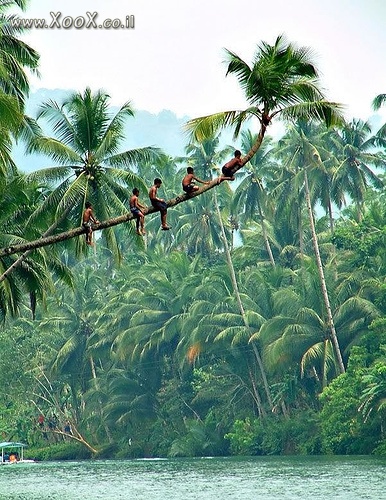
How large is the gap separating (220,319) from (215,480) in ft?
46.6

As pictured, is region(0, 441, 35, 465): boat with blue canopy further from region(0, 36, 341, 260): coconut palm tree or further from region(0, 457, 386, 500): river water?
region(0, 36, 341, 260): coconut palm tree

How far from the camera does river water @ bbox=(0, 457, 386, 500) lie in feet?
90.2

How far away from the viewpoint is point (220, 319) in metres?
46.5

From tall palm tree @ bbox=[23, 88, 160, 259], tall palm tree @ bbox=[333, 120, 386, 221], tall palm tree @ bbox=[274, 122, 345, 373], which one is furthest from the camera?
tall palm tree @ bbox=[333, 120, 386, 221]

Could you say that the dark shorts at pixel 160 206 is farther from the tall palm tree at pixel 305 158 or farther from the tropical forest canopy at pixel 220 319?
the tall palm tree at pixel 305 158

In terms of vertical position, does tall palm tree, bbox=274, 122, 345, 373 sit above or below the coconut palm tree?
above

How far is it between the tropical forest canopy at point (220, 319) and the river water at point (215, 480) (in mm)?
3444

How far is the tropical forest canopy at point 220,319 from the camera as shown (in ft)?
128

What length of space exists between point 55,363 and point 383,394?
23.4 m

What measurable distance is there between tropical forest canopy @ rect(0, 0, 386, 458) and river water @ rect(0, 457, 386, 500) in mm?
3444

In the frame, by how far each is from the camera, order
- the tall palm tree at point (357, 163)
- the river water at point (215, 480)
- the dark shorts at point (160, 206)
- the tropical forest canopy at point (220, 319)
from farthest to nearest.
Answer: the tall palm tree at point (357, 163) < the tropical forest canopy at point (220, 319) < the river water at point (215, 480) < the dark shorts at point (160, 206)

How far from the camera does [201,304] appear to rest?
47219 mm

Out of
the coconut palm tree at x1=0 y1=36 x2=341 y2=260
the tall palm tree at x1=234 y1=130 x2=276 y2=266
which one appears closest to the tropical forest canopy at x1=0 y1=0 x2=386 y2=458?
the tall palm tree at x1=234 y1=130 x2=276 y2=266

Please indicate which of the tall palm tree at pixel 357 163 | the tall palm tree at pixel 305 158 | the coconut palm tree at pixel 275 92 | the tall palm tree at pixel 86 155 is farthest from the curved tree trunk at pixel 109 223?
the tall palm tree at pixel 357 163
